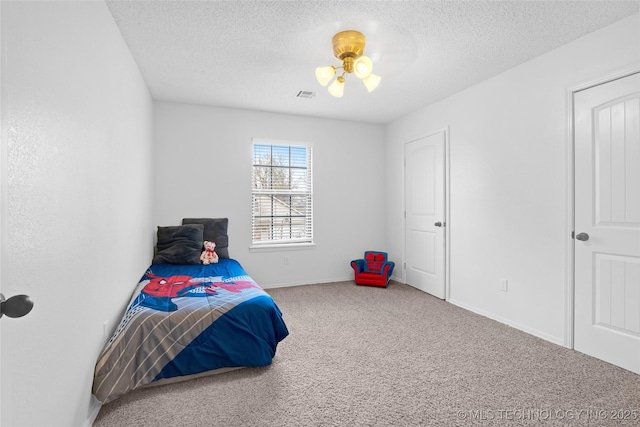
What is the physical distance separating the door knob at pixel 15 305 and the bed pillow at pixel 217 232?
11.0 ft

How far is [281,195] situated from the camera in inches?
188

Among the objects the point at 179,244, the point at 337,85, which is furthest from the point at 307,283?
the point at 337,85

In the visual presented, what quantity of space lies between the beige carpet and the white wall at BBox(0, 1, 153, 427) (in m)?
0.65

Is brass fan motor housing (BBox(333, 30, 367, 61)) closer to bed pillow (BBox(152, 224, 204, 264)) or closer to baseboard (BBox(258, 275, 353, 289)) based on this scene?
bed pillow (BBox(152, 224, 204, 264))

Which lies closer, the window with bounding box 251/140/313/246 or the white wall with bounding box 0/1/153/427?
the white wall with bounding box 0/1/153/427

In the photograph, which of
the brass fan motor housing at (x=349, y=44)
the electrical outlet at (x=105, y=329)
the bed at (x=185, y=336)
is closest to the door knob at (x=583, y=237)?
the brass fan motor housing at (x=349, y=44)

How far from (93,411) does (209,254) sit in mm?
2107

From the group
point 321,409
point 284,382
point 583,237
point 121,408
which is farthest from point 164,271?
point 583,237

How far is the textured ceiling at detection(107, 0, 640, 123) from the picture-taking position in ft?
7.27

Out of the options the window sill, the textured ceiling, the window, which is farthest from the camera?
the window

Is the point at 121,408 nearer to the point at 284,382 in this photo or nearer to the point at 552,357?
the point at 284,382

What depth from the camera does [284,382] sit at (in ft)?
7.11

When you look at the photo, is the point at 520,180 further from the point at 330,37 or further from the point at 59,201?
the point at 59,201

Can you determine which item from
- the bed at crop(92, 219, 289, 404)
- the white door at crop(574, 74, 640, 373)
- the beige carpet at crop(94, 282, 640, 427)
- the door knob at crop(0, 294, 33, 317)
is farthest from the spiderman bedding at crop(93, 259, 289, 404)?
the white door at crop(574, 74, 640, 373)
